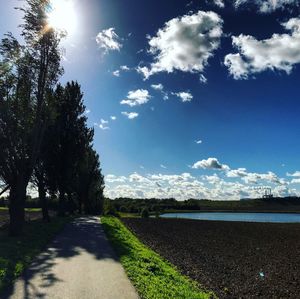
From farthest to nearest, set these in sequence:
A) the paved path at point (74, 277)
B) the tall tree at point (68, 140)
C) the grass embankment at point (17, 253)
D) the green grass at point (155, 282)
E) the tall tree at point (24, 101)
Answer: the tall tree at point (68, 140) < the tall tree at point (24, 101) < the grass embankment at point (17, 253) < the green grass at point (155, 282) < the paved path at point (74, 277)

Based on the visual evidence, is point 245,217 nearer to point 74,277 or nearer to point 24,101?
point 24,101

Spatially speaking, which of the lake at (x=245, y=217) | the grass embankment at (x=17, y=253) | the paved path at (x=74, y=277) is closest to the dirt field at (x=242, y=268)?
the paved path at (x=74, y=277)

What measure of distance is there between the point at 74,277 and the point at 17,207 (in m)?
11.9

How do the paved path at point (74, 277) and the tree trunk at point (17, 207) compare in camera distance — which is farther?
the tree trunk at point (17, 207)

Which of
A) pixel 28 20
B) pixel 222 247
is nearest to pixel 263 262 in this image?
pixel 222 247

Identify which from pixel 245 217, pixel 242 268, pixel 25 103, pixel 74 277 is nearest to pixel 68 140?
pixel 25 103

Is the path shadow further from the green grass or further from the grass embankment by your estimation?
the green grass

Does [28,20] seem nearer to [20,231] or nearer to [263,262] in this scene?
[20,231]

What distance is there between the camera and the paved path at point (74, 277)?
10172 mm

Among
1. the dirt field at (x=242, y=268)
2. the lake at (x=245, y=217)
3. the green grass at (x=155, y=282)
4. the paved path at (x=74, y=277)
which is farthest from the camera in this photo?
the lake at (x=245, y=217)

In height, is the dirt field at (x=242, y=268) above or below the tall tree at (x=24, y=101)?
below

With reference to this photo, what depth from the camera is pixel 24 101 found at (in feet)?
78.5

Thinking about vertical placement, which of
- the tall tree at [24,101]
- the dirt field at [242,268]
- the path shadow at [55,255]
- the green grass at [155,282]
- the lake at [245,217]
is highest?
the tall tree at [24,101]

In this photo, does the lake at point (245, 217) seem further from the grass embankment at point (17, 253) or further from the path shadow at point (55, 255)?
the grass embankment at point (17, 253)
